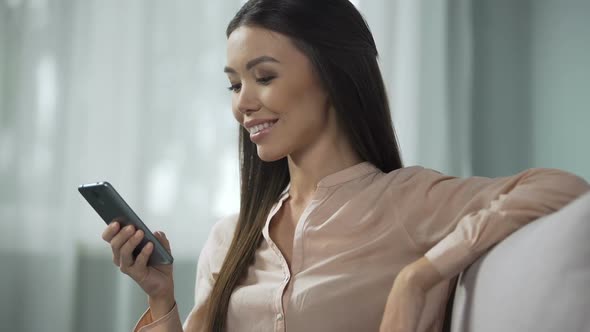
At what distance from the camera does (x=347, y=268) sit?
129cm

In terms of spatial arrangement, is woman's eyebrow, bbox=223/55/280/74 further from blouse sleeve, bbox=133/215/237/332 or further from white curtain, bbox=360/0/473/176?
white curtain, bbox=360/0/473/176

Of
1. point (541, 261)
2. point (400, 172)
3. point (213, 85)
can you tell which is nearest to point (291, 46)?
point (400, 172)

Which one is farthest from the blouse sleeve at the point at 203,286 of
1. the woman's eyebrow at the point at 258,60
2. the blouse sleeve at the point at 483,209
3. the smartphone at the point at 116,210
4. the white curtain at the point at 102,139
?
the white curtain at the point at 102,139

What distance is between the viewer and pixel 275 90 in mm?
1342

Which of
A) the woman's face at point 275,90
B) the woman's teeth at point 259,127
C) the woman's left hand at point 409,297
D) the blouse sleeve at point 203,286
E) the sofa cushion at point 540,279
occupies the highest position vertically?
Result: the woman's face at point 275,90

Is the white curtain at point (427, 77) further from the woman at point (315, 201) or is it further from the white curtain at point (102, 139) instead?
the woman at point (315, 201)

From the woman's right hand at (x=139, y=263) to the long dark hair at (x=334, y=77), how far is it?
0.10m

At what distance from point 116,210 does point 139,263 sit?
127 mm

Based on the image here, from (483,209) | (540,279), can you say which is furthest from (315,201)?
(540,279)

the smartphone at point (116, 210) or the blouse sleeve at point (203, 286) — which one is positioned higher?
the smartphone at point (116, 210)

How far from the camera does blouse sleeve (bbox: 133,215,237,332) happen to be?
4.66ft

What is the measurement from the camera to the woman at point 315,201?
1.26 meters

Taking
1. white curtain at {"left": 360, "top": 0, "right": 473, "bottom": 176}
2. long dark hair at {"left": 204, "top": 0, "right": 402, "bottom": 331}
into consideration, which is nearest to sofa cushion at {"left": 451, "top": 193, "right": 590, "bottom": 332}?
long dark hair at {"left": 204, "top": 0, "right": 402, "bottom": 331}

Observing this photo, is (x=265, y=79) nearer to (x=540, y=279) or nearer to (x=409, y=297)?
(x=409, y=297)
